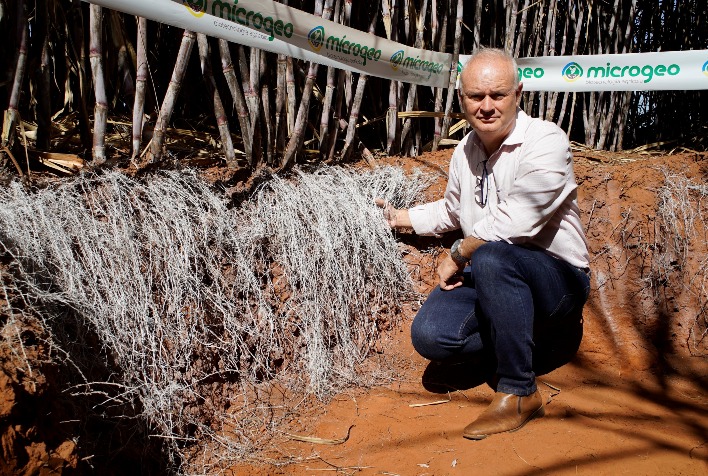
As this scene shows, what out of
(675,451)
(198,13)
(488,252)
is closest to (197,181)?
(198,13)

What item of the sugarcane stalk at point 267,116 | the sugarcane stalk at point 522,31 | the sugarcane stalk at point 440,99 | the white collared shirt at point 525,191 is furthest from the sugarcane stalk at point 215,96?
the sugarcane stalk at point 522,31

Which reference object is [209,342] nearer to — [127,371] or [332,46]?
[127,371]

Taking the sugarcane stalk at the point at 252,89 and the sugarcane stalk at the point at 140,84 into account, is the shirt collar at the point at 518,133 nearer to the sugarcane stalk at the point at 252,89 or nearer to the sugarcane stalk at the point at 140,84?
→ the sugarcane stalk at the point at 252,89

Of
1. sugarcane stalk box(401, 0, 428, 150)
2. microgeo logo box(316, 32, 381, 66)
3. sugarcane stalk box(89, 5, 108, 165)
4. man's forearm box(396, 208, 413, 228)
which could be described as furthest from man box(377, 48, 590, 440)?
sugarcane stalk box(89, 5, 108, 165)

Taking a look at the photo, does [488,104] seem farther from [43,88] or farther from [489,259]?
[43,88]

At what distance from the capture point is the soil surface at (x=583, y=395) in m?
1.85

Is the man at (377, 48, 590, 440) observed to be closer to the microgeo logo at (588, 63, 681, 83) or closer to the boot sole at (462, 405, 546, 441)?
the boot sole at (462, 405, 546, 441)

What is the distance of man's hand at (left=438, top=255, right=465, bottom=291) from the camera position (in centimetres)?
234

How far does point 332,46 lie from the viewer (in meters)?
2.81

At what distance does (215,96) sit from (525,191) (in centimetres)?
142

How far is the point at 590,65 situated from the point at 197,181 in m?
2.17

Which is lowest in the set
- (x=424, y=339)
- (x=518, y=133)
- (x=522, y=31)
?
(x=424, y=339)

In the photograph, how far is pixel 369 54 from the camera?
2973 mm

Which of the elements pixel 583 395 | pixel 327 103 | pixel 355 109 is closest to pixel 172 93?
pixel 327 103
